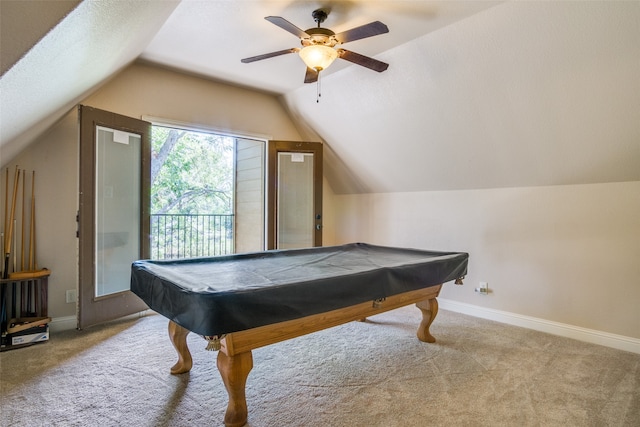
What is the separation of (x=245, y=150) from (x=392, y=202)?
2.55m

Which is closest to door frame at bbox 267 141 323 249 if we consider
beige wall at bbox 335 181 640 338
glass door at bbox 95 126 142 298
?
beige wall at bbox 335 181 640 338

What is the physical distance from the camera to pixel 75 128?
320cm

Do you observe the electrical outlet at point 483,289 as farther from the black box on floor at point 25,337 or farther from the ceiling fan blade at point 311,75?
the black box on floor at point 25,337

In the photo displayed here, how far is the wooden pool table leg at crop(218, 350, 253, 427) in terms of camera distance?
5.51 feet

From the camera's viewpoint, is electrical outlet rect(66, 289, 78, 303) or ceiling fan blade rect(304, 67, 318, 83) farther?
electrical outlet rect(66, 289, 78, 303)

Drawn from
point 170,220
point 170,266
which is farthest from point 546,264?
point 170,220

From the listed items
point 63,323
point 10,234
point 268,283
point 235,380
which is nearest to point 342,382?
point 235,380

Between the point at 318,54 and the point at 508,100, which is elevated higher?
the point at 318,54

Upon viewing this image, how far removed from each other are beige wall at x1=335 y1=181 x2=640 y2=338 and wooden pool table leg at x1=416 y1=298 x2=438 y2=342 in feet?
3.64

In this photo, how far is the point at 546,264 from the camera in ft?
10.5

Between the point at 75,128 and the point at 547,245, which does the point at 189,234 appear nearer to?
the point at 75,128

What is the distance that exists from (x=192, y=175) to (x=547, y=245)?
6292 millimetres

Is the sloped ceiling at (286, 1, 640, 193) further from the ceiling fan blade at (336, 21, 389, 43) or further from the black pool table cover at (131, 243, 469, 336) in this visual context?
the black pool table cover at (131, 243, 469, 336)

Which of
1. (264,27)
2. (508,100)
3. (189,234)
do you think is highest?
(264,27)
